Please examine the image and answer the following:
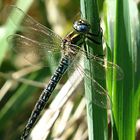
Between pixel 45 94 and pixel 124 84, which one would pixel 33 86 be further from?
pixel 124 84

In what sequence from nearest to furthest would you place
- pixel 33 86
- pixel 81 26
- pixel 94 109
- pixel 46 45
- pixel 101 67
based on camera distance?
pixel 94 109 < pixel 101 67 < pixel 81 26 < pixel 46 45 < pixel 33 86

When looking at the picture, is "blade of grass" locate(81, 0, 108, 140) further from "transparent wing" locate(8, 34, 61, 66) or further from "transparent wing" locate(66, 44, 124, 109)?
"transparent wing" locate(8, 34, 61, 66)

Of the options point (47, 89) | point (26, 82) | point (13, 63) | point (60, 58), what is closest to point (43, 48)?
point (60, 58)

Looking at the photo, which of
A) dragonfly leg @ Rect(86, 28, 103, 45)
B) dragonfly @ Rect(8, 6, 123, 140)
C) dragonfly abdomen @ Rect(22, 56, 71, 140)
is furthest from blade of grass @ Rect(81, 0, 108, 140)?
dragonfly abdomen @ Rect(22, 56, 71, 140)

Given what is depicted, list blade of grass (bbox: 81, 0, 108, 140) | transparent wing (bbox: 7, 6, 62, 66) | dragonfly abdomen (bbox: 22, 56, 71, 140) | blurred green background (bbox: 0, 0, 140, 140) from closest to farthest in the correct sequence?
blade of grass (bbox: 81, 0, 108, 140) < dragonfly abdomen (bbox: 22, 56, 71, 140) < transparent wing (bbox: 7, 6, 62, 66) < blurred green background (bbox: 0, 0, 140, 140)

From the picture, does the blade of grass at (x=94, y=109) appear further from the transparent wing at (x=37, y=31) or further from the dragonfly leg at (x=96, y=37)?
the transparent wing at (x=37, y=31)

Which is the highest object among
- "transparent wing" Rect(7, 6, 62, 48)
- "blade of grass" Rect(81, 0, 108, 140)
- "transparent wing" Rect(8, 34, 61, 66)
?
"transparent wing" Rect(7, 6, 62, 48)

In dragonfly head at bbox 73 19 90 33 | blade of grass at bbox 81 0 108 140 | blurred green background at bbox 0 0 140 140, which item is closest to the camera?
blade of grass at bbox 81 0 108 140

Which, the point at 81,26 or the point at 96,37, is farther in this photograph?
the point at 81,26

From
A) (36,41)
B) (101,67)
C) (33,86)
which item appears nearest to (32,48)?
(36,41)

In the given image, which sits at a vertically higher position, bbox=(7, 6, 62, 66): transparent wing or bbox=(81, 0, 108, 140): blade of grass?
bbox=(7, 6, 62, 66): transparent wing
